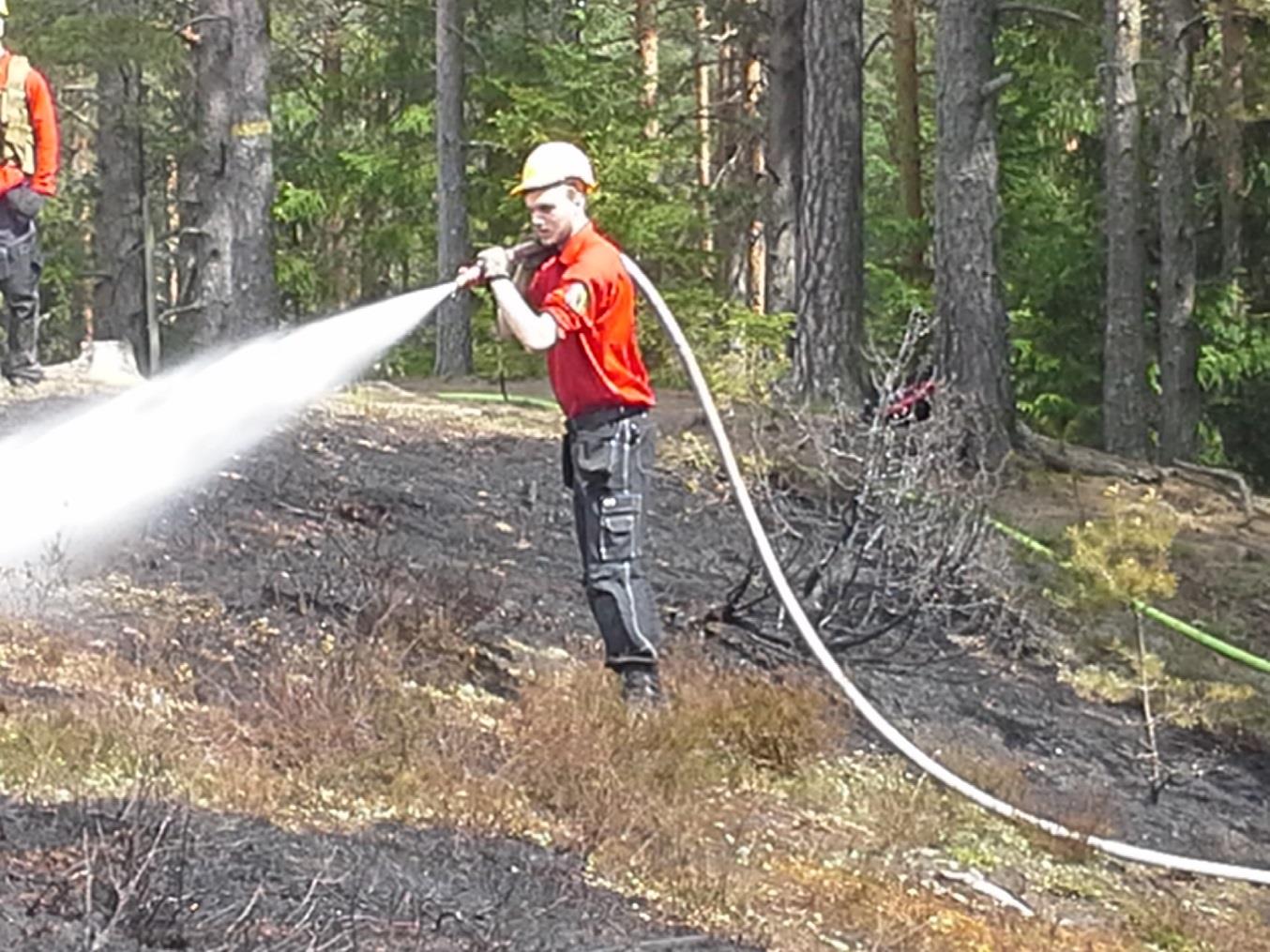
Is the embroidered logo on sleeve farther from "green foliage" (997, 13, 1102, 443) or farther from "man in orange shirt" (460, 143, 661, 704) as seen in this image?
"green foliage" (997, 13, 1102, 443)

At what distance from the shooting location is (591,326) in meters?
5.99

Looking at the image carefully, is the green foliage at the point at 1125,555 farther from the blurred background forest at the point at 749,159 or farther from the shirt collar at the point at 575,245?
the shirt collar at the point at 575,245

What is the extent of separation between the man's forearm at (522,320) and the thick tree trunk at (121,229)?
1972cm

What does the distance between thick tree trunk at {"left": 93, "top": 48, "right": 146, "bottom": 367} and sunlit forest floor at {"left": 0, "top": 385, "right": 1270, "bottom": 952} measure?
15.3 meters

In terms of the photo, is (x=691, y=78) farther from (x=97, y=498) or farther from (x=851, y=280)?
(x=97, y=498)

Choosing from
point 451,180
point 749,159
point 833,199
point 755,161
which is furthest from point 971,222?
point 755,161

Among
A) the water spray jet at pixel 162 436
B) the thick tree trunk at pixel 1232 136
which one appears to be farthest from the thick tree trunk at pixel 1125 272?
the water spray jet at pixel 162 436

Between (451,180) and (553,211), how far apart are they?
16471 millimetres

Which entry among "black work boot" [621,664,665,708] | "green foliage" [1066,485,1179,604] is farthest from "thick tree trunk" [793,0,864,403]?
"black work boot" [621,664,665,708]

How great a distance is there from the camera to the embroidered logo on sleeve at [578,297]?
5.87 meters

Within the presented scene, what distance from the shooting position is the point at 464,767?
5.39 m

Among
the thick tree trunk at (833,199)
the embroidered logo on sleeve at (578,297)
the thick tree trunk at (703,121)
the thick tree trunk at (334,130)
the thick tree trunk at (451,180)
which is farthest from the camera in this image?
the thick tree trunk at (334,130)

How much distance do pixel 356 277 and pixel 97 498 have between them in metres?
26.0

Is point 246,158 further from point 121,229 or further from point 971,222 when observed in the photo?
point 121,229
